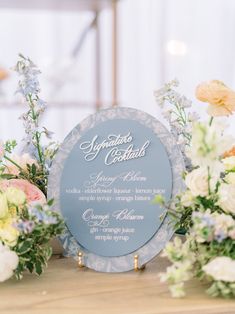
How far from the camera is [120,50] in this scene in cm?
366

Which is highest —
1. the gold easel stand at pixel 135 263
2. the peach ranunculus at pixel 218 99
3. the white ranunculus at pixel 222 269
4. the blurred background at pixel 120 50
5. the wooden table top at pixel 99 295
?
the blurred background at pixel 120 50

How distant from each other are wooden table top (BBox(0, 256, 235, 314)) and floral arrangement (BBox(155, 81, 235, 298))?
0.09 feet

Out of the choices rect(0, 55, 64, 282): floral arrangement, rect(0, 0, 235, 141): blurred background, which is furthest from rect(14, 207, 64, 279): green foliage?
rect(0, 0, 235, 141): blurred background

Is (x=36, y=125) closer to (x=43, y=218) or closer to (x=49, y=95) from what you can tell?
(x=43, y=218)

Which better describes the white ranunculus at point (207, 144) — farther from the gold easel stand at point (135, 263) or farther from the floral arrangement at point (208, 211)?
the gold easel stand at point (135, 263)

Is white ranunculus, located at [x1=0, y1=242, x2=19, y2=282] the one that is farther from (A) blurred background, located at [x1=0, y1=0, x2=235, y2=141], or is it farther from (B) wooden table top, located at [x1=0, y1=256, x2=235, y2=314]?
(A) blurred background, located at [x1=0, y1=0, x2=235, y2=141]

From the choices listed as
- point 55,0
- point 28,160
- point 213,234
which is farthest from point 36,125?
point 55,0

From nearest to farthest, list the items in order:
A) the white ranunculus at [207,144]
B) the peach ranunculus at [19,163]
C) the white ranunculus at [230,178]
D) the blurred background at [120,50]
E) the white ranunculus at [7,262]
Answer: the white ranunculus at [207,144] → the white ranunculus at [7,262] → the white ranunculus at [230,178] → the peach ranunculus at [19,163] → the blurred background at [120,50]

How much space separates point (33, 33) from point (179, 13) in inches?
38.5

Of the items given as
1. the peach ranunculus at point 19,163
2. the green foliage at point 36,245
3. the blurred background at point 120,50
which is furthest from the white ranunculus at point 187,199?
the blurred background at point 120,50

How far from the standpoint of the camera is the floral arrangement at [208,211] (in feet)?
2.86

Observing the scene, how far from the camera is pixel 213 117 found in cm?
102

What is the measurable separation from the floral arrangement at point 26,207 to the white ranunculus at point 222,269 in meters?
0.28

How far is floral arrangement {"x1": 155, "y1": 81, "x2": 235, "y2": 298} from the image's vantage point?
2.86 feet
